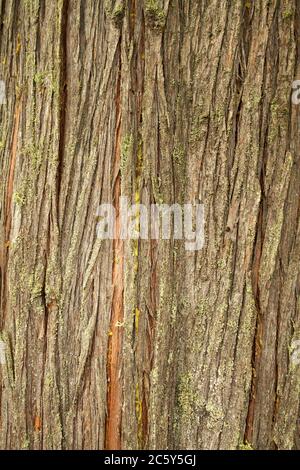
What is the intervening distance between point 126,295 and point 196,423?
0.63 metres

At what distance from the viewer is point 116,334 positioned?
2320mm

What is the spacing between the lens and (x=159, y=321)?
88.7 inches

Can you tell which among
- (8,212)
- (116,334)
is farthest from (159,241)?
(8,212)

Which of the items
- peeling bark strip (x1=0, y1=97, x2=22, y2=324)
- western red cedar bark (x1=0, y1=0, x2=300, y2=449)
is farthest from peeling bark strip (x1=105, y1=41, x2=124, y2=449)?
peeling bark strip (x1=0, y1=97, x2=22, y2=324)

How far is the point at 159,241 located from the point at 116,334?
45 centimetres

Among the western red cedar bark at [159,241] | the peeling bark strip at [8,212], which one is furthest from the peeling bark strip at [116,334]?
the peeling bark strip at [8,212]

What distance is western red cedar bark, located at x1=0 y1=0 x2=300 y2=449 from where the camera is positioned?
7.36ft

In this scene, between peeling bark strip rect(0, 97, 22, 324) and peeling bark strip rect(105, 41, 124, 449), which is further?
peeling bark strip rect(0, 97, 22, 324)

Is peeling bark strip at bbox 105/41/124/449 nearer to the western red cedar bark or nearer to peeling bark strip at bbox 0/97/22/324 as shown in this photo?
the western red cedar bark

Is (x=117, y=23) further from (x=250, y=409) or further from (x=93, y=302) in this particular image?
(x=250, y=409)

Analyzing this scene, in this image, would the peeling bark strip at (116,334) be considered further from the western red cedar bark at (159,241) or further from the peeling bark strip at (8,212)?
the peeling bark strip at (8,212)

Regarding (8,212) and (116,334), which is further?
(8,212)

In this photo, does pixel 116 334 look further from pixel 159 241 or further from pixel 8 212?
pixel 8 212

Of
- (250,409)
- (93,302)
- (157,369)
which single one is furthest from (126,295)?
(250,409)
